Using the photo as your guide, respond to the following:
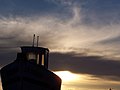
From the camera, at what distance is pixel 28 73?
4759 cm

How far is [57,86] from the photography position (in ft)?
173

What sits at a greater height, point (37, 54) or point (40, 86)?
point (37, 54)

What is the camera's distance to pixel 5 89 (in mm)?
49844

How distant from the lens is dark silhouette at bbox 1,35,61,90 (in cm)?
4756

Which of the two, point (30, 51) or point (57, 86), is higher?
point (30, 51)

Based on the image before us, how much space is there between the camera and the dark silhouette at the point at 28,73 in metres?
47.6

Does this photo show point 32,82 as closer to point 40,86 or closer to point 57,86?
point 40,86

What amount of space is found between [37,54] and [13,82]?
4.34 meters

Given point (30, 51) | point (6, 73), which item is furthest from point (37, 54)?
point (6, 73)

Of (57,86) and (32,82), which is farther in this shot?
(57,86)

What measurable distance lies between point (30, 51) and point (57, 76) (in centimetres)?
450

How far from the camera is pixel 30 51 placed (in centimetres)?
5019

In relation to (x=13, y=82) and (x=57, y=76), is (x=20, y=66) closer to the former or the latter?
(x=13, y=82)

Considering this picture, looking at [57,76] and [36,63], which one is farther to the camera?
[57,76]
